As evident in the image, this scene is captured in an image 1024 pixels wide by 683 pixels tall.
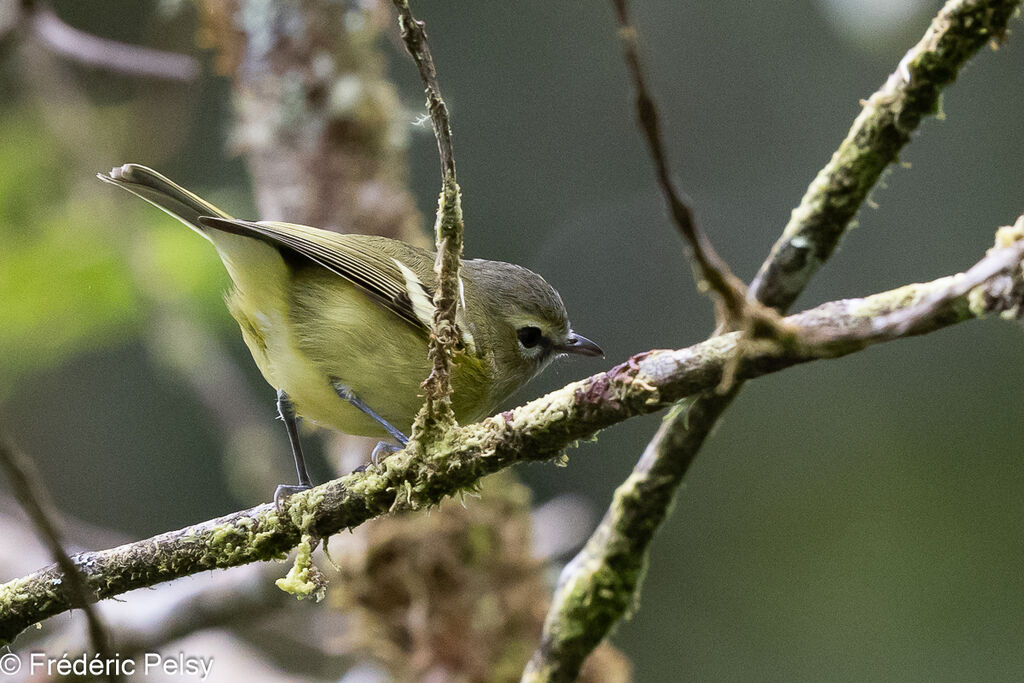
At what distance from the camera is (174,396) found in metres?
8.99

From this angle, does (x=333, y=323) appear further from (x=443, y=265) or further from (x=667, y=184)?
(x=667, y=184)

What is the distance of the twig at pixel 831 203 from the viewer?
2.01 meters

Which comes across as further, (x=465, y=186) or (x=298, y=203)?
(x=465, y=186)

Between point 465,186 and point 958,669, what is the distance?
635cm

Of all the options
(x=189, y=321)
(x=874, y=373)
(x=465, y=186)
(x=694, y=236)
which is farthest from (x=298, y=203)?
(x=874, y=373)

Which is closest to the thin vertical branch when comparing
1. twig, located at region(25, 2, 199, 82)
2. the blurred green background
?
twig, located at region(25, 2, 199, 82)

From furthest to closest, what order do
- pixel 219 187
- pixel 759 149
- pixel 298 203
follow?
1. pixel 759 149
2. pixel 219 187
3. pixel 298 203

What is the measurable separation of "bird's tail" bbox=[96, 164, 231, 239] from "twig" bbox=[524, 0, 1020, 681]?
1817 millimetres

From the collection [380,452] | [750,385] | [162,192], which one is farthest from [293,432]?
[750,385]

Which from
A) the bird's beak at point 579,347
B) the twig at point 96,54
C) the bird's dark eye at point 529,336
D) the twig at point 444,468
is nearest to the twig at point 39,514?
the twig at point 444,468

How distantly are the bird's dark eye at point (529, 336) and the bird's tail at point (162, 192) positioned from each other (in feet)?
4.04

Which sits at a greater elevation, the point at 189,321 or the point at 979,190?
the point at 979,190

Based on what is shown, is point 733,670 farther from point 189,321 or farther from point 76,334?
point 76,334

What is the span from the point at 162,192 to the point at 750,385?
24.1ft
